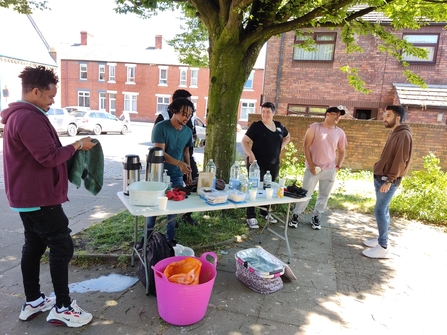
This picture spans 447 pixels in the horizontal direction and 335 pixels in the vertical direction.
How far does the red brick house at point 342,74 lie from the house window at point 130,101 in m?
23.1

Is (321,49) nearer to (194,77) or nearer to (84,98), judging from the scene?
(194,77)

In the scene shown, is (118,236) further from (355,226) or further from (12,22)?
(12,22)

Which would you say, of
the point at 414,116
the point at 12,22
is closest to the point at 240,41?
the point at 414,116

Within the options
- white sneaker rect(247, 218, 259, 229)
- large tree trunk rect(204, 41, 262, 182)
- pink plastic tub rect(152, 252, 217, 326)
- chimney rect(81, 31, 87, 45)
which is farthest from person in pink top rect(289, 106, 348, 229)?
chimney rect(81, 31, 87, 45)

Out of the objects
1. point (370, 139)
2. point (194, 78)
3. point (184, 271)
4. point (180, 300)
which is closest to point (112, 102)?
point (194, 78)

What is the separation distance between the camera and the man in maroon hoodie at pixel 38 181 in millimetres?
2252

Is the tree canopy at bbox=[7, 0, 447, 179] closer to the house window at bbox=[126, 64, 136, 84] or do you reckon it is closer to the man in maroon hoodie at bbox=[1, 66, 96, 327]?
the man in maroon hoodie at bbox=[1, 66, 96, 327]

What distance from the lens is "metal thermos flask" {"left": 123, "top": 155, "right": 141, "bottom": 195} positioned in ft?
11.4

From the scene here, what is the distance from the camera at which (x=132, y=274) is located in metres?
3.54

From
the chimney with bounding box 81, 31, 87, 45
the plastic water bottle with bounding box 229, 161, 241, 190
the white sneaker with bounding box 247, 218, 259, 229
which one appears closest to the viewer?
the plastic water bottle with bounding box 229, 161, 241, 190

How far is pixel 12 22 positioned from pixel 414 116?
82.9 feet

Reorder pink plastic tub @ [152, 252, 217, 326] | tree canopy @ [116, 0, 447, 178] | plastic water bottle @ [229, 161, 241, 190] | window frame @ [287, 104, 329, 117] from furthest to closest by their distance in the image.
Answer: window frame @ [287, 104, 329, 117], tree canopy @ [116, 0, 447, 178], plastic water bottle @ [229, 161, 241, 190], pink plastic tub @ [152, 252, 217, 326]

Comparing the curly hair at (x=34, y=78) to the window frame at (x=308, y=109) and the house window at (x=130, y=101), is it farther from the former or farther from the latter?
the house window at (x=130, y=101)

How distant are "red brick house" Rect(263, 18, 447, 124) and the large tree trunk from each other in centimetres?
960
